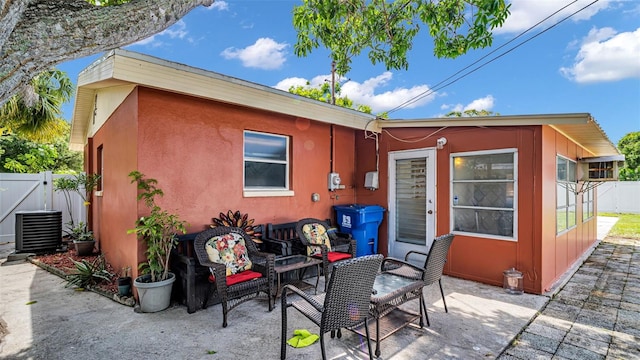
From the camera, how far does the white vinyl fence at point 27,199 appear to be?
27.7ft

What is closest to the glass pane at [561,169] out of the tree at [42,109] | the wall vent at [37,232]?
the wall vent at [37,232]

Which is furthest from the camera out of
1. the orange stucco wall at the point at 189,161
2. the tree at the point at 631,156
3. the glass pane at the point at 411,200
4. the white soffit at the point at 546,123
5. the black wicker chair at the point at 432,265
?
the tree at the point at 631,156

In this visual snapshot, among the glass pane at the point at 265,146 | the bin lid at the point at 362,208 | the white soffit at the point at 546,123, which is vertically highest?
the white soffit at the point at 546,123

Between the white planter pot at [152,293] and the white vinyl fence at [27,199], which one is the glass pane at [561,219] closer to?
the white planter pot at [152,293]

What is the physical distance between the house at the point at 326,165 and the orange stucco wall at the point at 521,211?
0.02 m

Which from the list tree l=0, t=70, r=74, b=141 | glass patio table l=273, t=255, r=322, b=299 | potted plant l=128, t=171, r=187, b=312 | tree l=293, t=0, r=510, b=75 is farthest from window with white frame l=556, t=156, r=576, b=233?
tree l=0, t=70, r=74, b=141

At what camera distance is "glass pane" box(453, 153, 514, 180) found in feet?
16.3

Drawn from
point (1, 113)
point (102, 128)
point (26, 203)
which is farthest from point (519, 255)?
point (26, 203)

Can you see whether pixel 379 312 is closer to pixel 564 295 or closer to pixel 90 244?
pixel 564 295

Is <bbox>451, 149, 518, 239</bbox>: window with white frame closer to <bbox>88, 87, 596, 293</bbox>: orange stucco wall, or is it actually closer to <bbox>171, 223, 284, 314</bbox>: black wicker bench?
<bbox>88, 87, 596, 293</bbox>: orange stucco wall

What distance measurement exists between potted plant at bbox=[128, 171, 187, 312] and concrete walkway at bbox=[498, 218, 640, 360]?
3.93 m

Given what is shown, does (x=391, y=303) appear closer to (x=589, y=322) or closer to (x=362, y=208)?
(x=589, y=322)

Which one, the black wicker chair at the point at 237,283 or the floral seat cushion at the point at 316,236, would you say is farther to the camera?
the floral seat cushion at the point at 316,236

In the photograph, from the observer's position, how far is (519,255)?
4781 millimetres
